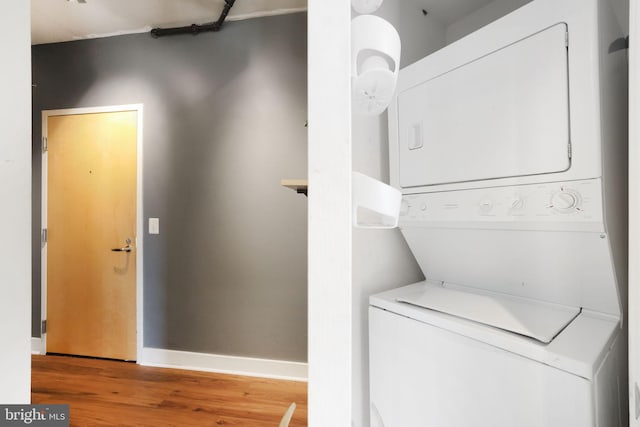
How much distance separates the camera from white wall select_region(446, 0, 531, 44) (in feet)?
2.43

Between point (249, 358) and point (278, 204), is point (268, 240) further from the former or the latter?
point (249, 358)

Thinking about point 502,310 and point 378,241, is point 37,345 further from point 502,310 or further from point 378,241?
point 502,310

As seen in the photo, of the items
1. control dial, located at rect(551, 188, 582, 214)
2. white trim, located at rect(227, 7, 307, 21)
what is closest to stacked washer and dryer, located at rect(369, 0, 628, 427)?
control dial, located at rect(551, 188, 582, 214)

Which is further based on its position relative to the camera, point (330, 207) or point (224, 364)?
point (224, 364)

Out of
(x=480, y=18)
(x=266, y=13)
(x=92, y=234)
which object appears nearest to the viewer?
(x=480, y=18)

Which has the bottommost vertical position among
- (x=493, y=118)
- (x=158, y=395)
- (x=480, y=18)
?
(x=158, y=395)

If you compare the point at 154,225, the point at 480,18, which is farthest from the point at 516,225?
the point at 154,225

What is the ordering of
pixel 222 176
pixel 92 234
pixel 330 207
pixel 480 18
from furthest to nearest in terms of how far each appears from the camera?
pixel 92 234 < pixel 222 176 < pixel 480 18 < pixel 330 207

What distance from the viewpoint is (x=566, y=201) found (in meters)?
0.60

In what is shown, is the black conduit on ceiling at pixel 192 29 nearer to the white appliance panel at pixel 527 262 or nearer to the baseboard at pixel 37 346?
the white appliance panel at pixel 527 262

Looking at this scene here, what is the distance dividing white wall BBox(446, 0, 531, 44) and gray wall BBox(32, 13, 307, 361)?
133 cm

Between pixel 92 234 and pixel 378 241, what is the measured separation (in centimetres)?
253

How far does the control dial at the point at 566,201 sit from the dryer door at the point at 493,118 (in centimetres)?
5

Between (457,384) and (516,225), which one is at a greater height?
(516,225)
